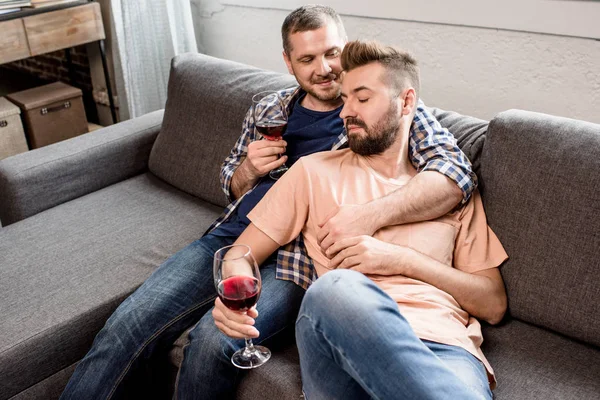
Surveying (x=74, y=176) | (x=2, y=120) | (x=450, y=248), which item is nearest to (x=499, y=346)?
(x=450, y=248)

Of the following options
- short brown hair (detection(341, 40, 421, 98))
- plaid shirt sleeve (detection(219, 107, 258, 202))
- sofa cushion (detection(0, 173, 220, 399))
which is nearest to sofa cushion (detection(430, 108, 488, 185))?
short brown hair (detection(341, 40, 421, 98))

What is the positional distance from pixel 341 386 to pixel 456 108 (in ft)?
5.04

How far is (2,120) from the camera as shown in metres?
3.38

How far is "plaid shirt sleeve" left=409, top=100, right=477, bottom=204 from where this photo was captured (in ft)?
5.24

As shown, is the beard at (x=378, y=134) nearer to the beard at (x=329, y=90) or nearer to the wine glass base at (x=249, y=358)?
the beard at (x=329, y=90)

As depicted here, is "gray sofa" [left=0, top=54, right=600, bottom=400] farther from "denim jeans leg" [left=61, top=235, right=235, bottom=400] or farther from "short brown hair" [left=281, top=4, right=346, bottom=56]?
"short brown hair" [left=281, top=4, right=346, bottom=56]

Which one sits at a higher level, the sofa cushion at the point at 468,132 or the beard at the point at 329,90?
the beard at the point at 329,90

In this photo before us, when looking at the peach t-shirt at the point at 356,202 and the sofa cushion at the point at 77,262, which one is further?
the sofa cushion at the point at 77,262

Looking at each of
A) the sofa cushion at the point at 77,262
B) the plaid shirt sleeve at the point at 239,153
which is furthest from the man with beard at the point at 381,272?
the sofa cushion at the point at 77,262

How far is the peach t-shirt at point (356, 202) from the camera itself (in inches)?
62.4

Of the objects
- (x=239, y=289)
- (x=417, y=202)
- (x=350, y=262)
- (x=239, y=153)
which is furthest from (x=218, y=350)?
(x=239, y=153)

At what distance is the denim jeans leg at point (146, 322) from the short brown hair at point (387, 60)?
71cm

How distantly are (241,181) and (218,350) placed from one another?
22.7 inches

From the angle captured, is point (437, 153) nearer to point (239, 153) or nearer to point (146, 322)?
point (239, 153)
